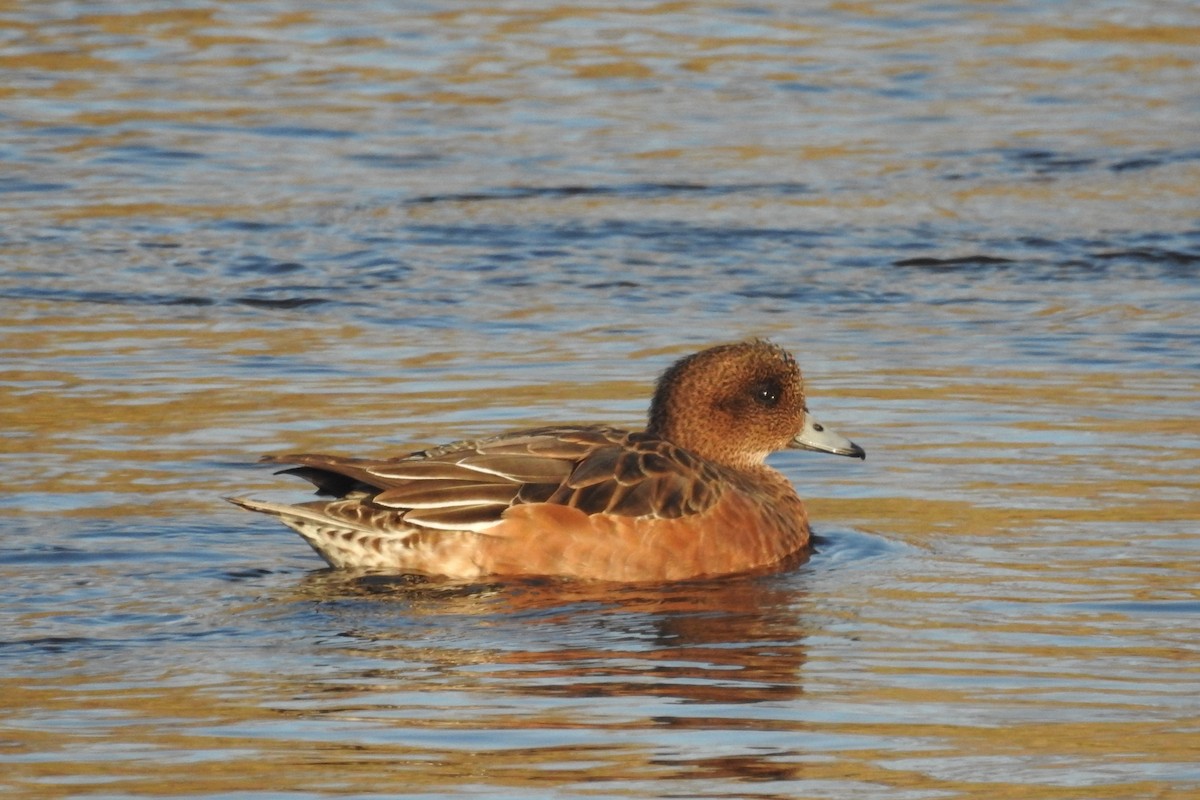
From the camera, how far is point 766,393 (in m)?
9.12

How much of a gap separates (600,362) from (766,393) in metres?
2.13

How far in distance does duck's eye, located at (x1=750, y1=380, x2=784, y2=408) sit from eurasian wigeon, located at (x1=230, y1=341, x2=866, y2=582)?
2.11ft

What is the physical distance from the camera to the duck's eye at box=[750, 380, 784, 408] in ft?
29.9

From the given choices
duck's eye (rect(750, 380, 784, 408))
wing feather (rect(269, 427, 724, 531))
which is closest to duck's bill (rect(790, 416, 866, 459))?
duck's eye (rect(750, 380, 784, 408))

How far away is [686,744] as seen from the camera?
5996 mm

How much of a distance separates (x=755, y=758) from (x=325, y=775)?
1079 mm

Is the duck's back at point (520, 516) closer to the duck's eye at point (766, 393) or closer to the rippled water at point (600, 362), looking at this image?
the rippled water at point (600, 362)

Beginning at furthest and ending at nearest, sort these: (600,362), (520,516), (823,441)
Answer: (600,362) → (823,441) → (520,516)

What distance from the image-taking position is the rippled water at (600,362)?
6.17 m

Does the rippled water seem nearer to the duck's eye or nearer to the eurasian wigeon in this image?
the eurasian wigeon

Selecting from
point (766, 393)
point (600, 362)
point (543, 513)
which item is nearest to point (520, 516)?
point (543, 513)

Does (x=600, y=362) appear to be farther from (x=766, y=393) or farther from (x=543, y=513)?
(x=543, y=513)

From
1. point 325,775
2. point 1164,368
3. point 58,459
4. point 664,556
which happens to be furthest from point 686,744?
point 1164,368

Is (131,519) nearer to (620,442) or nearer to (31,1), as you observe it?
(620,442)
